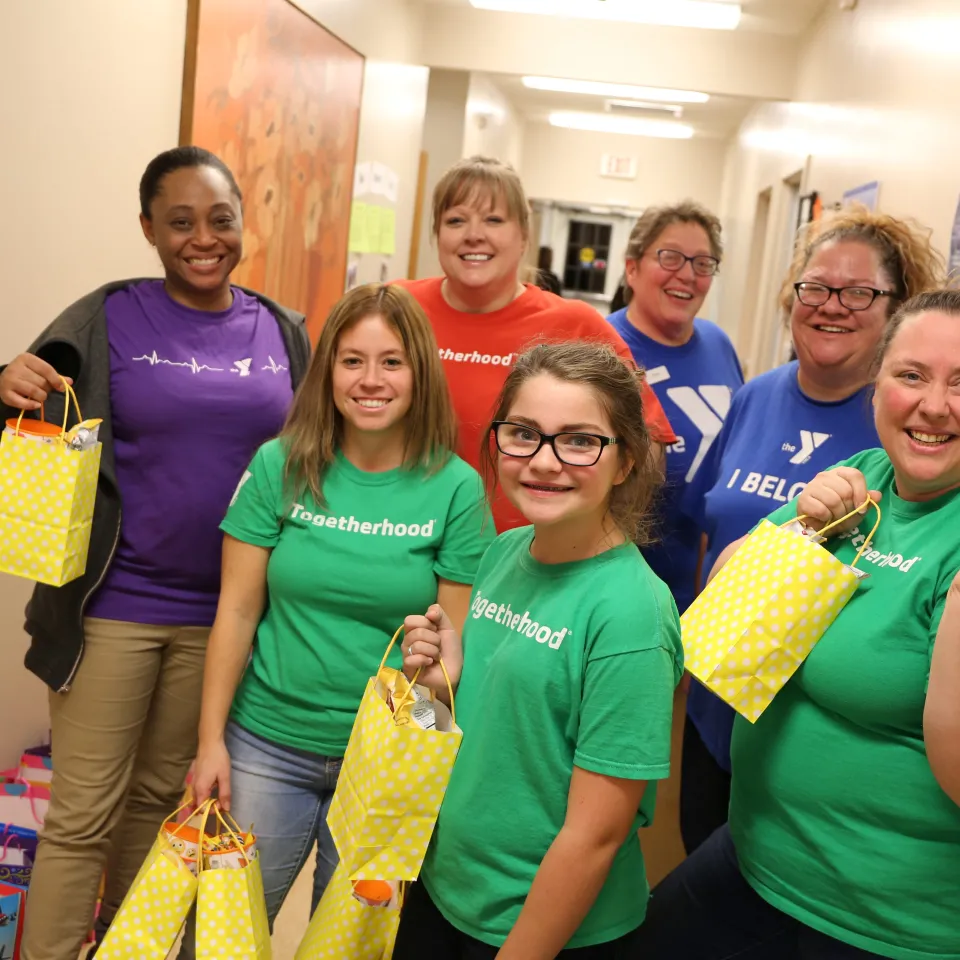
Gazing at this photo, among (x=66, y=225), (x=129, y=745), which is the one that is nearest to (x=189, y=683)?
(x=129, y=745)

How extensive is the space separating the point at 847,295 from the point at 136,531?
136cm

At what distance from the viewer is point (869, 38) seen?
3.66 m

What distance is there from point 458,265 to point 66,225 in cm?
104

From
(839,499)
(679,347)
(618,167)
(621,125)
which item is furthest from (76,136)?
(618,167)

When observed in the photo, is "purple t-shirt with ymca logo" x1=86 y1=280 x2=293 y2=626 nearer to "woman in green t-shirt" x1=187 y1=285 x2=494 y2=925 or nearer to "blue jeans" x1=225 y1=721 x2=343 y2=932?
"woman in green t-shirt" x1=187 y1=285 x2=494 y2=925

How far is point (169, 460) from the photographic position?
6.24 ft

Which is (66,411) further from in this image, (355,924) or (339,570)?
(355,924)

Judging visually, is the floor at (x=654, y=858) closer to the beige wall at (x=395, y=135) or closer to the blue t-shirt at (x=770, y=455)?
the blue t-shirt at (x=770, y=455)

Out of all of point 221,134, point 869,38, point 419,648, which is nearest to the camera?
point 419,648

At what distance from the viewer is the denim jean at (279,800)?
164cm

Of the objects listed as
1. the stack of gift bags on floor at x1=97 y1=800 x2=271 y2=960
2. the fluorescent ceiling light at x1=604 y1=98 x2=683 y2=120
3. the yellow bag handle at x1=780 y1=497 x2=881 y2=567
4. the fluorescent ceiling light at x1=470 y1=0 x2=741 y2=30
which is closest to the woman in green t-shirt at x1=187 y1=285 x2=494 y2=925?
the stack of gift bags on floor at x1=97 y1=800 x2=271 y2=960

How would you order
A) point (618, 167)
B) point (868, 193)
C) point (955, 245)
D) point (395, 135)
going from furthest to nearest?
1. point (618, 167)
2. point (395, 135)
3. point (868, 193)
4. point (955, 245)

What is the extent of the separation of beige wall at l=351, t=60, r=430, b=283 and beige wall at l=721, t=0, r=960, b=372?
81.5 inches

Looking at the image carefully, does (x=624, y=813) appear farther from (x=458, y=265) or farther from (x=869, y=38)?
(x=869, y=38)
